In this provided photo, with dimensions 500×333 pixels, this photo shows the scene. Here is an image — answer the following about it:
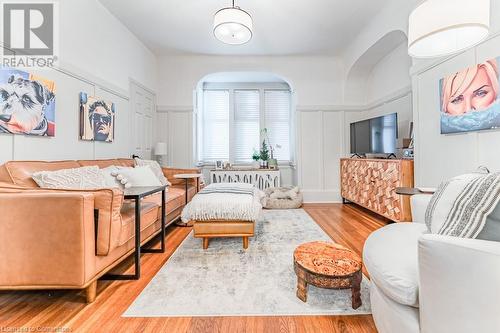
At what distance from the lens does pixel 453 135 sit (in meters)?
2.27

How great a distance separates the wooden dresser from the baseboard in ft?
1.23

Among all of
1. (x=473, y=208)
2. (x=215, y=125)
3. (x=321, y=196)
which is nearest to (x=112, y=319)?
(x=473, y=208)

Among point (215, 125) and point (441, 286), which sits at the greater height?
point (215, 125)

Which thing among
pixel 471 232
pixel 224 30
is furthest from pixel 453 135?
pixel 224 30

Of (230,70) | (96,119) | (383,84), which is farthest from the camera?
(230,70)

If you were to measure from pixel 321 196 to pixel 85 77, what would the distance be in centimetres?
444

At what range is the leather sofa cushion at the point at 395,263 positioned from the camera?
96 centimetres

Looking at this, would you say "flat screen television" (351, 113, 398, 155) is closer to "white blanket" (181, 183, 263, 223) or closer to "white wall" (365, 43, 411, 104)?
"white wall" (365, 43, 411, 104)

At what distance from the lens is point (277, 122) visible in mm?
5879

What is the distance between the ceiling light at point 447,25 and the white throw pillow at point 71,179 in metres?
2.62

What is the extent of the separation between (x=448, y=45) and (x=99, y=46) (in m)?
3.75

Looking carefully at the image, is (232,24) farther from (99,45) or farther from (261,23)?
(99,45)

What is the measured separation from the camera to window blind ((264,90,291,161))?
19.3 ft

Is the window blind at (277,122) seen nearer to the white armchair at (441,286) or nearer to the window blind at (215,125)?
the window blind at (215,125)
